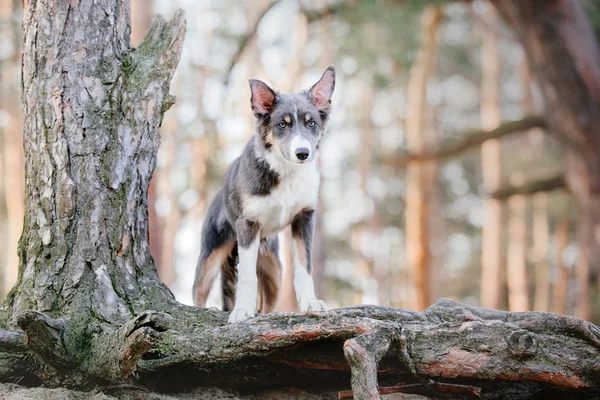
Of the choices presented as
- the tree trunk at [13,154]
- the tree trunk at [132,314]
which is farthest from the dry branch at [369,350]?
the tree trunk at [13,154]

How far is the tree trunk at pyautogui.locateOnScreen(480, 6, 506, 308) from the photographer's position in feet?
76.5

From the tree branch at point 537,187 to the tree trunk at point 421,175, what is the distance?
7.71 meters

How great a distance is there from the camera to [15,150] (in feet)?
65.1

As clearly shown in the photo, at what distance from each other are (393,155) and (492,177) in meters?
11.0

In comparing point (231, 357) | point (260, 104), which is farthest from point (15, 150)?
point (231, 357)

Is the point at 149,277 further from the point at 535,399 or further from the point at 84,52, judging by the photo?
the point at 535,399

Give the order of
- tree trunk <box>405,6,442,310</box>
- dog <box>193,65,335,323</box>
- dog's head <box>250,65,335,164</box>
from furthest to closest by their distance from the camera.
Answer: tree trunk <box>405,6,442,310</box>, dog's head <box>250,65,335,164</box>, dog <box>193,65,335,323</box>

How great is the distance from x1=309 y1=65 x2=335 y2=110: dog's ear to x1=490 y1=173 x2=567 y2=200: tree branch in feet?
20.4

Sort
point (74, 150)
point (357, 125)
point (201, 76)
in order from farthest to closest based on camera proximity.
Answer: point (357, 125) < point (201, 76) < point (74, 150)

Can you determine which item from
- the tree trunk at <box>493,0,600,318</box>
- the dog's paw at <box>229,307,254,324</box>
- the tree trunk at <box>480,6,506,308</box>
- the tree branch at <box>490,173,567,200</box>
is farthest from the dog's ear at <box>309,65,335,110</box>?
the tree trunk at <box>480,6,506,308</box>

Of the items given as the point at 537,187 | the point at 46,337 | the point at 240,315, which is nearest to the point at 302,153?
the point at 240,315

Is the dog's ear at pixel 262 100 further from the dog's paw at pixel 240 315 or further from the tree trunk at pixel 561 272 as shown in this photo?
the tree trunk at pixel 561 272

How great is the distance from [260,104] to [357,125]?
2007cm

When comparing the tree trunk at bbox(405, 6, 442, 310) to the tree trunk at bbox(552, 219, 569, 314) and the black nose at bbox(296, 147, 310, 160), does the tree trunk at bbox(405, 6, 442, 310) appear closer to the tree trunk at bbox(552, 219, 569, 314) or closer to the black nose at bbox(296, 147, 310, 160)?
the tree trunk at bbox(552, 219, 569, 314)
